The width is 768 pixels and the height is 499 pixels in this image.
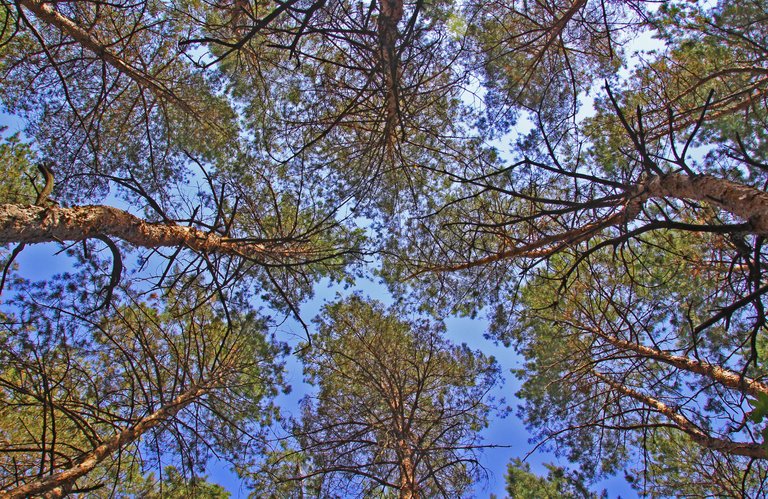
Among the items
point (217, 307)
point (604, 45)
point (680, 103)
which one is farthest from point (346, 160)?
point (680, 103)

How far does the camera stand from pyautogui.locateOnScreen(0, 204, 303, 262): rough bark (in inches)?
120

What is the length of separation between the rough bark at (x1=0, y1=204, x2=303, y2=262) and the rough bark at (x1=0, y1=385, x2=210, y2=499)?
6.23ft

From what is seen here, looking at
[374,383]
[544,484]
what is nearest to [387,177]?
[374,383]

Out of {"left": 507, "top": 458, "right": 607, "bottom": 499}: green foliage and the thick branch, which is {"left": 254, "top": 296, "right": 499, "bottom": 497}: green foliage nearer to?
{"left": 507, "top": 458, "right": 607, "bottom": 499}: green foliage

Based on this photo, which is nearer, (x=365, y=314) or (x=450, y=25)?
(x=450, y=25)

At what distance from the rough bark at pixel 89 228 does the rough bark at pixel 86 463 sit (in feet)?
6.23

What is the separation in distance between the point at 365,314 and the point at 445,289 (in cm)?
151

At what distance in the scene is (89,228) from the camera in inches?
140

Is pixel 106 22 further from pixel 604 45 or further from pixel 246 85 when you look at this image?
pixel 604 45

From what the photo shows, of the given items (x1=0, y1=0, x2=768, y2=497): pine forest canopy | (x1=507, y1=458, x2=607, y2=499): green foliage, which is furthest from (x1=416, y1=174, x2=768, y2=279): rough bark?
(x1=507, y1=458, x2=607, y2=499): green foliage

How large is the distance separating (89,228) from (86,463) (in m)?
2.30

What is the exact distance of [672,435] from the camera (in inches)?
284

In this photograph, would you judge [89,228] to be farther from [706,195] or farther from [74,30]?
[706,195]

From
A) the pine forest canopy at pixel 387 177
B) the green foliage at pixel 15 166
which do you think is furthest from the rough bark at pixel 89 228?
the green foliage at pixel 15 166
